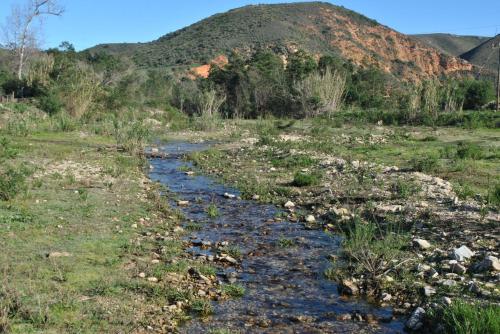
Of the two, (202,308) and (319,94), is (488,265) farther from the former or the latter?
(319,94)

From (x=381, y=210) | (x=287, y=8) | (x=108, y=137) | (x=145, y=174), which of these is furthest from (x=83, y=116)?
(x=287, y=8)

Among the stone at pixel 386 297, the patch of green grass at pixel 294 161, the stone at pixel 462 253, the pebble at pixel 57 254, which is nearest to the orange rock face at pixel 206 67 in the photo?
the patch of green grass at pixel 294 161

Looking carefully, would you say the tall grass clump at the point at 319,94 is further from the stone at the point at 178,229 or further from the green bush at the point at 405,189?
the stone at the point at 178,229

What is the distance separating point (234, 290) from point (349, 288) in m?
1.50

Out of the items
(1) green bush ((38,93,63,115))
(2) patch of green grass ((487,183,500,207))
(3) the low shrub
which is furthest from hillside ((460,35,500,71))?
(3) the low shrub

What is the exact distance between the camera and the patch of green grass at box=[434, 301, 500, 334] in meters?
4.87

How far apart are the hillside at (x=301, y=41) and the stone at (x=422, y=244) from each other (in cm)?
6728

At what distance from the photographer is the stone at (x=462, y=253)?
7312mm

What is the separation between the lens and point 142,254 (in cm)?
776

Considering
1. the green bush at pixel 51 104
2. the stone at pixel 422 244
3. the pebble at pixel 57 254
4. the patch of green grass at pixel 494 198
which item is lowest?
the pebble at pixel 57 254

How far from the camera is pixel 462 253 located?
7.40m

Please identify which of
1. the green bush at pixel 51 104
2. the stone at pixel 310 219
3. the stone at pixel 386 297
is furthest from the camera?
the green bush at pixel 51 104

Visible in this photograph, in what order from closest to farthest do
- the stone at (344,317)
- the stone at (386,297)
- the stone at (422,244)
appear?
the stone at (344,317)
the stone at (386,297)
the stone at (422,244)

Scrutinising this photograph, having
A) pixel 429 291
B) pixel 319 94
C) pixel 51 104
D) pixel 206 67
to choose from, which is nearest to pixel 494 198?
pixel 429 291
